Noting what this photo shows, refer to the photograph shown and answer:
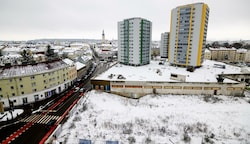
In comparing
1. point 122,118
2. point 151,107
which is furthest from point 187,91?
point 122,118

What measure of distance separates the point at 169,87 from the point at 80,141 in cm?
2609

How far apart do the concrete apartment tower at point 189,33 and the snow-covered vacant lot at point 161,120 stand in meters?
22.9

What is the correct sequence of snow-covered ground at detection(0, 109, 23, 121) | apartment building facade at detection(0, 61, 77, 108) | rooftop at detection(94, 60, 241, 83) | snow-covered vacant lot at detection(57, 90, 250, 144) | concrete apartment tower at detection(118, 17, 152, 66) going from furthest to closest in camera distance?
concrete apartment tower at detection(118, 17, 152, 66) → rooftop at detection(94, 60, 241, 83) → apartment building facade at detection(0, 61, 77, 108) → snow-covered ground at detection(0, 109, 23, 121) → snow-covered vacant lot at detection(57, 90, 250, 144)

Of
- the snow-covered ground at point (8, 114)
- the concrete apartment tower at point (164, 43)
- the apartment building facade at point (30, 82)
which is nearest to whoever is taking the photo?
the snow-covered ground at point (8, 114)

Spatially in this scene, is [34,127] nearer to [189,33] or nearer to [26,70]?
[26,70]

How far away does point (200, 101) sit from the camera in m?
32.2

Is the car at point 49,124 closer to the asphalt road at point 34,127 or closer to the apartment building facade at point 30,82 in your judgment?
the asphalt road at point 34,127

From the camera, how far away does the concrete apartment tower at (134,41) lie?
5662 centimetres

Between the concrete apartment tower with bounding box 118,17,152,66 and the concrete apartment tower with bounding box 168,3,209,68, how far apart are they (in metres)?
11.4

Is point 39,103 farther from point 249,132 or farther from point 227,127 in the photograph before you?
point 249,132

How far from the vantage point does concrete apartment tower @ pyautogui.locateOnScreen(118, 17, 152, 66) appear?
186 ft

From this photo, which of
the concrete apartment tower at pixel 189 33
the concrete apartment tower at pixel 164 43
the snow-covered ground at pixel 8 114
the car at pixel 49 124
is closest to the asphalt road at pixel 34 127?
the car at pixel 49 124

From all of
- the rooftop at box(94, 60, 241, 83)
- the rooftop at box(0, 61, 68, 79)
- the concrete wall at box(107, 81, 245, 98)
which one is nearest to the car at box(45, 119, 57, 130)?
the rooftop at box(0, 61, 68, 79)

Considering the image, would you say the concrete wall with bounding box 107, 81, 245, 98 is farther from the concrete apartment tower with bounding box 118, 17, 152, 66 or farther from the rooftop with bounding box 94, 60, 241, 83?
the concrete apartment tower with bounding box 118, 17, 152, 66
